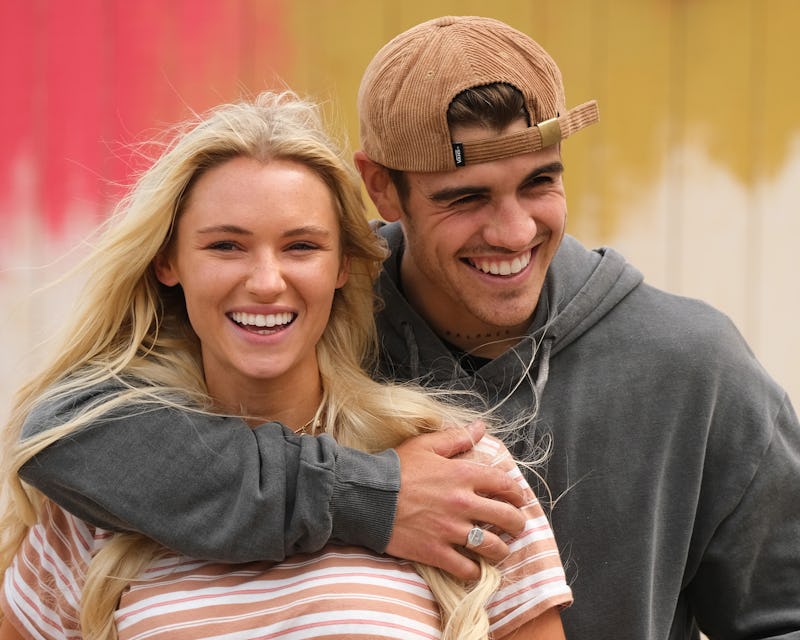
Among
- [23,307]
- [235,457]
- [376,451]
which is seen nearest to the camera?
[235,457]

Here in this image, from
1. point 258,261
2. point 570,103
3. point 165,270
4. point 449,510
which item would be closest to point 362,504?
point 449,510

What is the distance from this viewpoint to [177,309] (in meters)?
1.91

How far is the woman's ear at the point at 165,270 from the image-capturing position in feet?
5.99

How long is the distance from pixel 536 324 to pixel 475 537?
451 millimetres

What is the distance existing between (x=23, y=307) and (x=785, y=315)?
179 centimetres

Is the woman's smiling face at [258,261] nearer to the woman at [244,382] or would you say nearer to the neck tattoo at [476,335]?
the woman at [244,382]

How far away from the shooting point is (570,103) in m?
3.03

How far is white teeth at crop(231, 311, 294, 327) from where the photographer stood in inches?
67.4

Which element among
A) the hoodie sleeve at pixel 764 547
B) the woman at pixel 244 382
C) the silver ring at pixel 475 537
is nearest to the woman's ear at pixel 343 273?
the woman at pixel 244 382

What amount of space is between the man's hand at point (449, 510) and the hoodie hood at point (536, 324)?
0.27 metres

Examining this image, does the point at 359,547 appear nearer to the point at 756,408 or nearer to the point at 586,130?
the point at 756,408

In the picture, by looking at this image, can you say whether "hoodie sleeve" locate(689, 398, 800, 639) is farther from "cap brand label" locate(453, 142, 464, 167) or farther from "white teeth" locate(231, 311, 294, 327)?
"white teeth" locate(231, 311, 294, 327)

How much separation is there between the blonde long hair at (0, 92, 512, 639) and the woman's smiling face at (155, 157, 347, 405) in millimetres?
34

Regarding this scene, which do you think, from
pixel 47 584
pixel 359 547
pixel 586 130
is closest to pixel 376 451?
pixel 359 547
